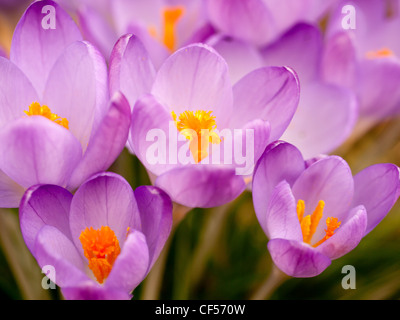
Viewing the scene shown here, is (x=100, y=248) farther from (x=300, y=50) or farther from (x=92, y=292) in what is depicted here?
(x=300, y=50)

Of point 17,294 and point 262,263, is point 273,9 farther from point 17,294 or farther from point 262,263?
point 17,294

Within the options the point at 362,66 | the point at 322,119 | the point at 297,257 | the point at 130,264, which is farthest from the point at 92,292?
the point at 362,66

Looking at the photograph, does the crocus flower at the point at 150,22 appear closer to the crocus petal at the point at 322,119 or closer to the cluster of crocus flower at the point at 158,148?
the cluster of crocus flower at the point at 158,148

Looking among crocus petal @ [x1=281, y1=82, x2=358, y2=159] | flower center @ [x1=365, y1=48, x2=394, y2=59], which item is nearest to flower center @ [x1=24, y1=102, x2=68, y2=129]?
crocus petal @ [x1=281, y1=82, x2=358, y2=159]

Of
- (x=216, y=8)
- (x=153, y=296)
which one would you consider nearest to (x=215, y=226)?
(x=153, y=296)

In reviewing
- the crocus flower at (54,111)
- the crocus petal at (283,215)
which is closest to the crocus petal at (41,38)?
the crocus flower at (54,111)

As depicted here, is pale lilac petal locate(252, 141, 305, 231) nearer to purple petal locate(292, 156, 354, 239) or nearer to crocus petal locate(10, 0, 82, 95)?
purple petal locate(292, 156, 354, 239)
